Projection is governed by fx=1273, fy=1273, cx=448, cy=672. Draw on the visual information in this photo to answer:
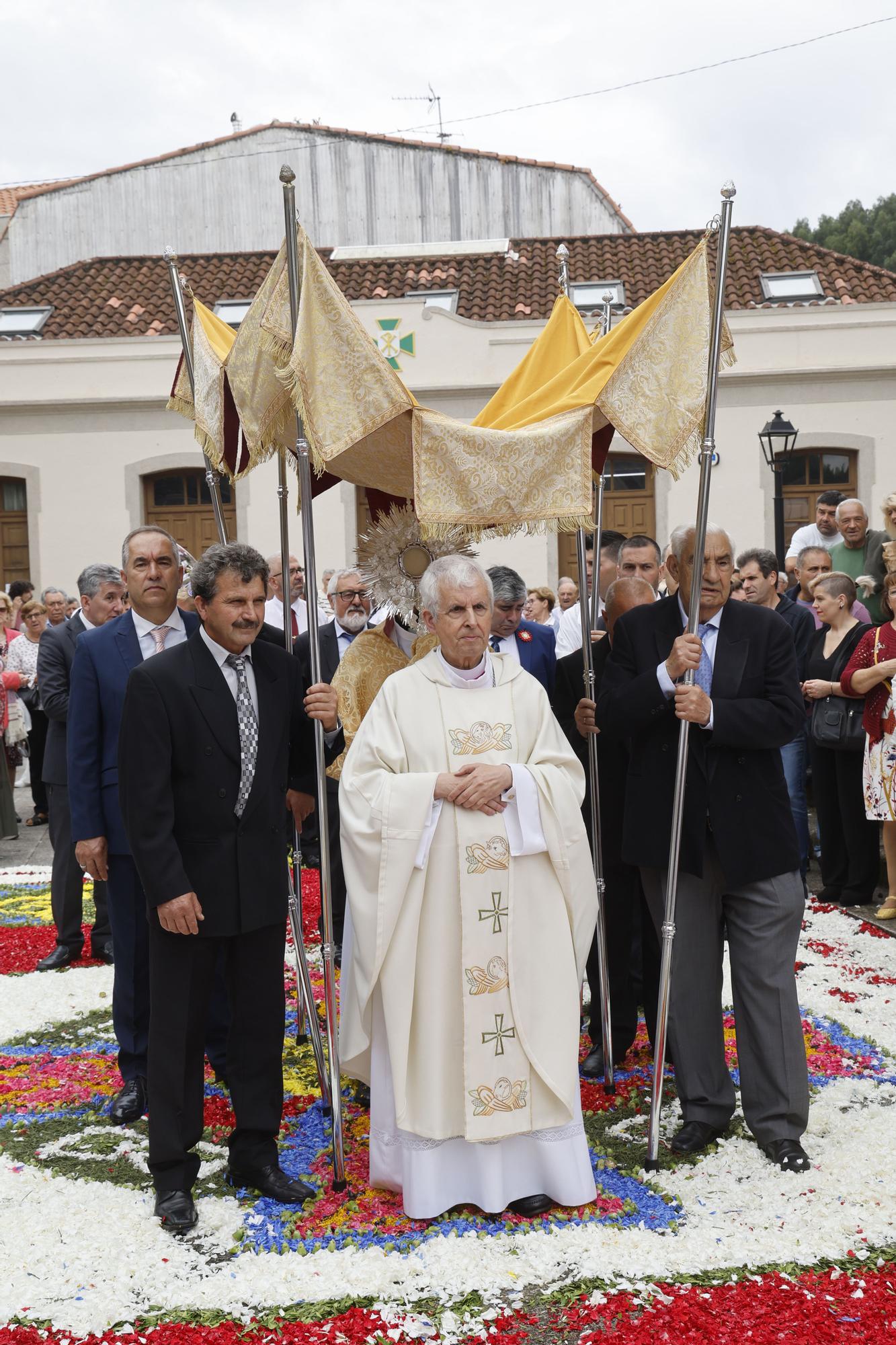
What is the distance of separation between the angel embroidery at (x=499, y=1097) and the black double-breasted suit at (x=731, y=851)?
772 millimetres

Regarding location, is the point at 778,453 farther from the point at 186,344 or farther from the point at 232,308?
the point at 232,308

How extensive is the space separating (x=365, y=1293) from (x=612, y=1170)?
1.10 meters

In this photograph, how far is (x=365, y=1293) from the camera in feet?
11.5

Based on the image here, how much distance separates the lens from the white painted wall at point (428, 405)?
1891cm

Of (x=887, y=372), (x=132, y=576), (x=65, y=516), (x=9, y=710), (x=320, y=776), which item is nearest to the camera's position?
(x=320, y=776)

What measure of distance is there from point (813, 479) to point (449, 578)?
16.7 meters

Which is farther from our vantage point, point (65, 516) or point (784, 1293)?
point (65, 516)

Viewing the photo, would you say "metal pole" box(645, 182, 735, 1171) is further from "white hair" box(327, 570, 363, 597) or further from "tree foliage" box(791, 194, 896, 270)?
"tree foliage" box(791, 194, 896, 270)

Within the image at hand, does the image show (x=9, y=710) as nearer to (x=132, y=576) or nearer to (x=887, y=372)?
(x=132, y=576)

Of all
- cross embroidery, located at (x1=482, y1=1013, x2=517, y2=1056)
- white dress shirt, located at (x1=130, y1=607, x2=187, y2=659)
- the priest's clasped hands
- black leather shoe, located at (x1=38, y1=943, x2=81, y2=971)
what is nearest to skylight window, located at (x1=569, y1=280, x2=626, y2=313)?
black leather shoe, located at (x1=38, y1=943, x2=81, y2=971)

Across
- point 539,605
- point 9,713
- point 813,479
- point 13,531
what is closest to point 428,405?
point 813,479

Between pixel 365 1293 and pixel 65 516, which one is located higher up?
pixel 65 516

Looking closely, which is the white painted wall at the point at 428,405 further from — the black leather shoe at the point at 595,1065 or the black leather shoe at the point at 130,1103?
the black leather shoe at the point at 130,1103

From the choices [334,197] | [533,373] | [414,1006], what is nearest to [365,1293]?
[414,1006]
